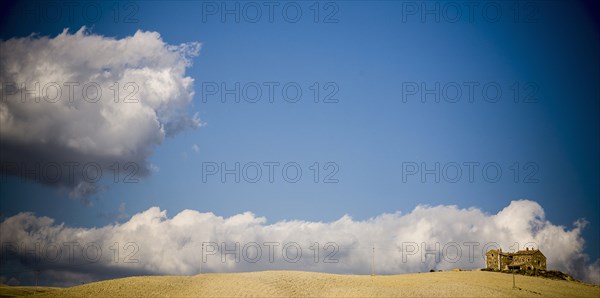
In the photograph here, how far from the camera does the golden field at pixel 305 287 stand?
72.6 metres

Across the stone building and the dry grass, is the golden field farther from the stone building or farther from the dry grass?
the stone building

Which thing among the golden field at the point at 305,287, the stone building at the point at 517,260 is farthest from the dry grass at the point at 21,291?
the stone building at the point at 517,260

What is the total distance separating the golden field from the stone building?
92.7 feet

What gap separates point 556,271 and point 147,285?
85500mm

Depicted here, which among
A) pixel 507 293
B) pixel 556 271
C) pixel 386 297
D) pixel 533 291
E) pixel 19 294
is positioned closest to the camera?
pixel 386 297

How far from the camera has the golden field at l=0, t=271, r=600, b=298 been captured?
72.6m

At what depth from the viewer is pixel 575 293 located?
3410 inches

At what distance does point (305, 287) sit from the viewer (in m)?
76.5

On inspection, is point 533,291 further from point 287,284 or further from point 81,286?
point 81,286

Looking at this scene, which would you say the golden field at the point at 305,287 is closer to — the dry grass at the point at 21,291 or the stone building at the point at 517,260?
the dry grass at the point at 21,291

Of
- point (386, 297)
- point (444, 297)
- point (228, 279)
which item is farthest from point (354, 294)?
point (228, 279)

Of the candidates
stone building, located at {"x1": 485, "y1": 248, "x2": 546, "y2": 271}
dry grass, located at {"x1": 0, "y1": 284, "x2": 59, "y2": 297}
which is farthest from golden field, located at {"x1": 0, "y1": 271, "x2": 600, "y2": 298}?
stone building, located at {"x1": 485, "y1": 248, "x2": 546, "y2": 271}

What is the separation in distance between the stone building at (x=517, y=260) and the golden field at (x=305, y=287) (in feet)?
92.7

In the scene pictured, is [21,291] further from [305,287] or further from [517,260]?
[517,260]
